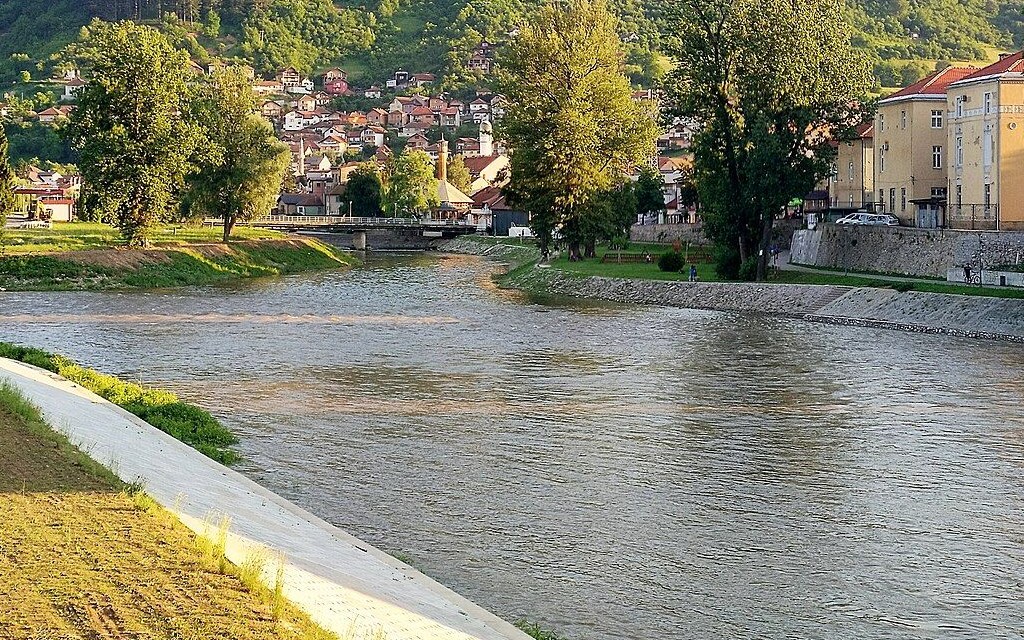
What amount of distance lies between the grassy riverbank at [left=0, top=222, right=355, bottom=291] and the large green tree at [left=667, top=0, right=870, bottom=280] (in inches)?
1139

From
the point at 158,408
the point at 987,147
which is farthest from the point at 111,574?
the point at 987,147

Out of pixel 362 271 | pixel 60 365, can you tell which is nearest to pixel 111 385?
pixel 60 365

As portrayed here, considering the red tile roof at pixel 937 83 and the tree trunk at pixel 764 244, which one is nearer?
the tree trunk at pixel 764 244

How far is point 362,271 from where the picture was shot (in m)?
86.4

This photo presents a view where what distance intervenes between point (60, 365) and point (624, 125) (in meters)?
47.6

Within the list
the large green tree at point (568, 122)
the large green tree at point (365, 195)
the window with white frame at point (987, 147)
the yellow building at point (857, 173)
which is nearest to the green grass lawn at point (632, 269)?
the large green tree at point (568, 122)

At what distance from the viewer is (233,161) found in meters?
86.8

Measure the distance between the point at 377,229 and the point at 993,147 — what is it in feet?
243

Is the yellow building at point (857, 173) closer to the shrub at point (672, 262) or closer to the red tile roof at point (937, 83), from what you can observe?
the red tile roof at point (937, 83)

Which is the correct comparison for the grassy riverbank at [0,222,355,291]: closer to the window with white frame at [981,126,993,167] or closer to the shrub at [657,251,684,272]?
the shrub at [657,251,684,272]

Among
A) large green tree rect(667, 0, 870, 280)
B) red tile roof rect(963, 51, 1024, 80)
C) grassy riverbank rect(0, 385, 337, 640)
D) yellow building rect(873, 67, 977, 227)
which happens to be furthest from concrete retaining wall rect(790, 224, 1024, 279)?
grassy riverbank rect(0, 385, 337, 640)

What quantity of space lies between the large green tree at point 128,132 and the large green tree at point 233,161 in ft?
32.5

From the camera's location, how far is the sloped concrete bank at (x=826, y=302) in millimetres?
44188

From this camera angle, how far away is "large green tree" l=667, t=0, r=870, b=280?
5728 cm
